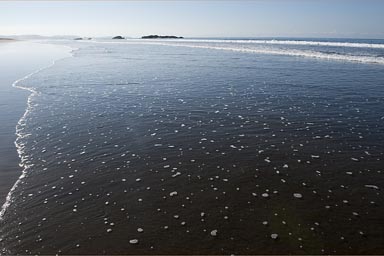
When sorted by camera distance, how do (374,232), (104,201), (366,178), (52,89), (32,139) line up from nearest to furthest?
(374,232) < (104,201) < (366,178) < (32,139) < (52,89)

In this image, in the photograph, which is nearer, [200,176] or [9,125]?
[200,176]

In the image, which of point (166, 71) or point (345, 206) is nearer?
point (345, 206)

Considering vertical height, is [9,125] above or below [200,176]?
below

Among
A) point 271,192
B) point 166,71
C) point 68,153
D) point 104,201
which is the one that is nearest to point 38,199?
point 104,201

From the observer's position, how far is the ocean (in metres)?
6.88

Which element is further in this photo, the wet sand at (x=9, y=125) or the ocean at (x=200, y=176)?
the wet sand at (x=9, y=125)

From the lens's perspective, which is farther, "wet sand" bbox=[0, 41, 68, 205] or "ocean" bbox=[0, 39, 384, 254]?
"wet sand" bbox=[0, 41, 68, 205]

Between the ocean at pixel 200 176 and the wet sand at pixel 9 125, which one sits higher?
the ocean at pixel 200 176

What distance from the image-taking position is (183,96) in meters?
20.2

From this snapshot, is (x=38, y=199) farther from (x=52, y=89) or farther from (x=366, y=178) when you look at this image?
(x=52, y=89)

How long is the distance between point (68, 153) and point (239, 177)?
20.4ft

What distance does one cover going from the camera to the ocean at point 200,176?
6.88m

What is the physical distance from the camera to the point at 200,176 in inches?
383

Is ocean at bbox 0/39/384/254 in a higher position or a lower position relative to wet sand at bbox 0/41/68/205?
higher
